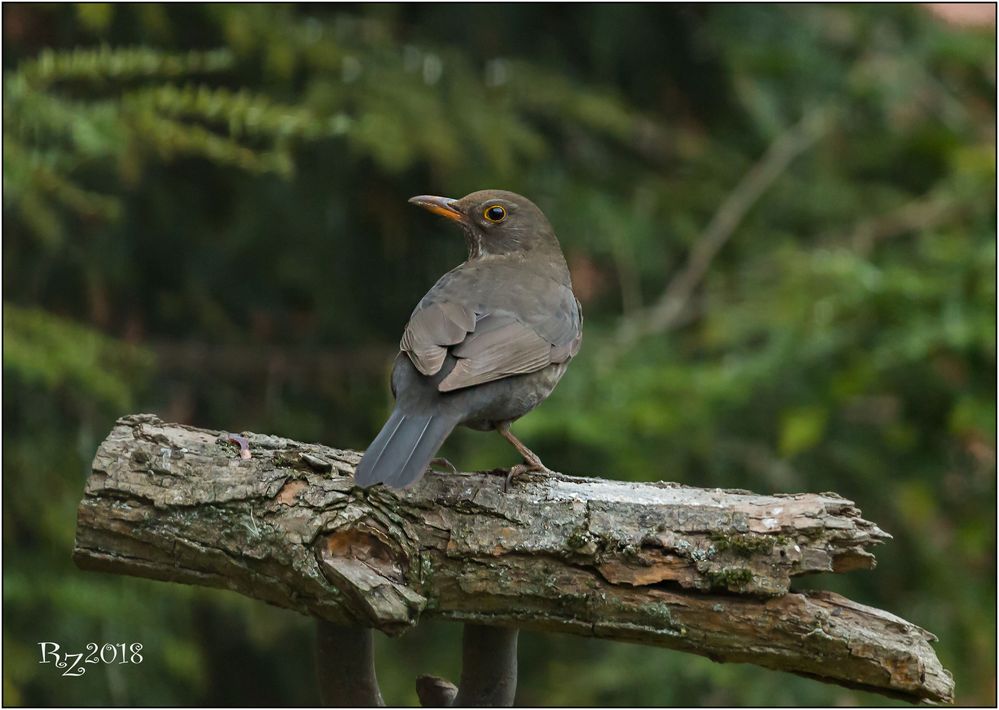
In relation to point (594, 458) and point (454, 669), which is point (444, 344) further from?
point (454, 669)

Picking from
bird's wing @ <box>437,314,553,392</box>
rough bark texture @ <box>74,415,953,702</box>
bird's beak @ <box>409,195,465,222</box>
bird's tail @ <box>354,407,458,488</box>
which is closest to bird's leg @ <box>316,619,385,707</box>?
rough bark texture @ <box>74,415,953,702</box>

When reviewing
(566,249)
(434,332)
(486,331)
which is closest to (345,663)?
(434,332)

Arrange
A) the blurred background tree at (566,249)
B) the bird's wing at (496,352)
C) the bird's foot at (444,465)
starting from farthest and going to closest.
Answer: the blurred background tree at (566,249) → the bird's wing at (496,352) → the bird's foot at (444,465)

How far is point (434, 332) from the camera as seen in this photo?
3.70 metres

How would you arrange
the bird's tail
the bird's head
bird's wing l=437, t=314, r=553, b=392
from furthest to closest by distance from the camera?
1. the bird's head
2. bird's wing l=437, t=314, r=553, b=392
3. the bird's tail

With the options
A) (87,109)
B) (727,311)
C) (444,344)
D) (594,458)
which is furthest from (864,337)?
(87,109)

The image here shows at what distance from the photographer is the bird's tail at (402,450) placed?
9.66 feet

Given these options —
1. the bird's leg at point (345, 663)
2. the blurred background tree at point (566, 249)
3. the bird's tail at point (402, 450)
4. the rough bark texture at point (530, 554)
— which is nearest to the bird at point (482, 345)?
the bird's tail at point (402, 450)

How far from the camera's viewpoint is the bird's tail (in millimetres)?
2945

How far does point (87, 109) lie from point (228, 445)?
8.50 ft

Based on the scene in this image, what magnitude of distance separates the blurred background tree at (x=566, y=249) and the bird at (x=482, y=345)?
0.91 metres
